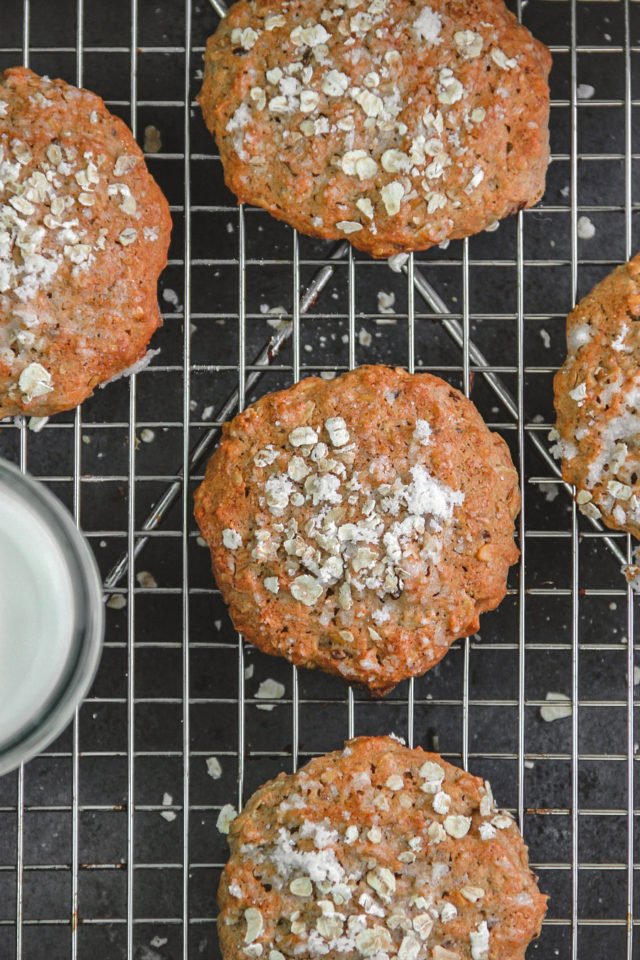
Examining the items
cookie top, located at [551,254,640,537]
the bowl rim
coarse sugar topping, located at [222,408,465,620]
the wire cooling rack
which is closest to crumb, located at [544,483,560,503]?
the wire cooling rack

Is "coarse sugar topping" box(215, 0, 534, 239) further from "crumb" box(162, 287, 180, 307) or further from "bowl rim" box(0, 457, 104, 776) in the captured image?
"bowl rim" box(0, 457, 104, 776)

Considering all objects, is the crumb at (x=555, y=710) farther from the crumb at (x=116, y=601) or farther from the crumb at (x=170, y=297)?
the crumb at (x=170, y=297)

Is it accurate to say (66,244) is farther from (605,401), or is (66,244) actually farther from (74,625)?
(605,401)

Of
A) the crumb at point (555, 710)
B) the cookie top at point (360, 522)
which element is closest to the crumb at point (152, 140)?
the cookie top at point (360, 522)

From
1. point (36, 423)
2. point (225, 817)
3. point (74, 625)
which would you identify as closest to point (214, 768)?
point (225, 817)

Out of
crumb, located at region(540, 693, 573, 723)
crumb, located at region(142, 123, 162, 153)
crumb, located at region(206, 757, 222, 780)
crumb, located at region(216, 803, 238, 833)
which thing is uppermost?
crumb, located at region(142, 123, 162, 153)

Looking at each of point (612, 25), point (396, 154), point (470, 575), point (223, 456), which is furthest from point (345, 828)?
point (612, 25)
